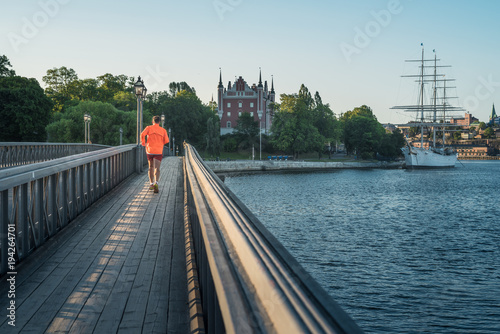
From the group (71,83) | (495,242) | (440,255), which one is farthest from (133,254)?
(71,83)

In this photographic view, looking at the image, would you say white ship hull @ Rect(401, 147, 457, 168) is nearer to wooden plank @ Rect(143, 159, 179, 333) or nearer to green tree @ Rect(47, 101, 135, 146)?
green tree @ Rect(47, 101, 135, 146)

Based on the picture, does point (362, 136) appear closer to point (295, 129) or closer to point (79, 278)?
point (295, 129)

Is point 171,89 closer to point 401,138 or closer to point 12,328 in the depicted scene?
point 401,138

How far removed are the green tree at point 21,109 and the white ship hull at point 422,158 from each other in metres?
80.6

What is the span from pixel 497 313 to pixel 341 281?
16.2 feet

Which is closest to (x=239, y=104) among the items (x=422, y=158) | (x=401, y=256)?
(x=422, y=158)

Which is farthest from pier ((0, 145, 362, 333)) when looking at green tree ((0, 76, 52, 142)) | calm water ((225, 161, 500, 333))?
green tree ((0, 76, 52, 142))

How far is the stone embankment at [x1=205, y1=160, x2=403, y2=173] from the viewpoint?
86.0 meters

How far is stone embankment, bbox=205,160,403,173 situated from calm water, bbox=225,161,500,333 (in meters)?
43.5

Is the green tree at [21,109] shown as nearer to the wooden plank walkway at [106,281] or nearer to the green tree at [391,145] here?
the wooden plank walkway at [106,281]

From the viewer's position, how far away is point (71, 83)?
104m

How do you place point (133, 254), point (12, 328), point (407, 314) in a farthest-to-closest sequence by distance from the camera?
point (407, 314) < point (133, 254) < point (12, 328)

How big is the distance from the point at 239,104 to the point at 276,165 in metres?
38.8

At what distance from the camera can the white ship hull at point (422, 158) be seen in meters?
115
